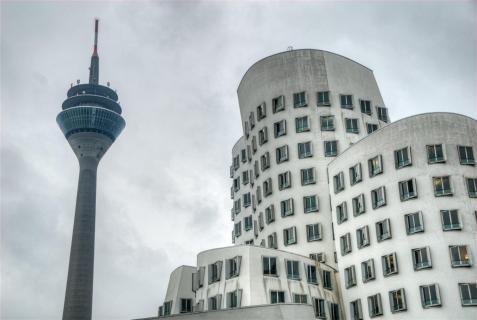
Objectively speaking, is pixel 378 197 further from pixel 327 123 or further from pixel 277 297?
pixel 327 123

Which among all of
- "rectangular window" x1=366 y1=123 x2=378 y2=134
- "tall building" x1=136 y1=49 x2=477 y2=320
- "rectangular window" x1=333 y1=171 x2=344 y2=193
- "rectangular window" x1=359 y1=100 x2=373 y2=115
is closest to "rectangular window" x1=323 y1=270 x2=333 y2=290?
"tall building" x1=136 y1=49 x2=477 y2=320

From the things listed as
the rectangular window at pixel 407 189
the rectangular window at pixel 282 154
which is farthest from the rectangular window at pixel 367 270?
the rectangular window at pixel 282 154

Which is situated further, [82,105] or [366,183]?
[82,105]

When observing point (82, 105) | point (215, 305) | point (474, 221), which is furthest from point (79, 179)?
point (474, 221)

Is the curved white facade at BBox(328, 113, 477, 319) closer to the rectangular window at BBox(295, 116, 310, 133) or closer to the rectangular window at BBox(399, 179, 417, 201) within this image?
the rectangular window at BBox(399, 179, 417, 201)

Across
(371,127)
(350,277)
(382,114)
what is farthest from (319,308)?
(382,114)

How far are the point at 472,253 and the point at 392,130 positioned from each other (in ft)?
43.1

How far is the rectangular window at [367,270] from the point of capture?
5316 cm

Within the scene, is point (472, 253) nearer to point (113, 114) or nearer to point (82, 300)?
point (82, 300)

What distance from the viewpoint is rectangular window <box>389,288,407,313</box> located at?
49.6 meters

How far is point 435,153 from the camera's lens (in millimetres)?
52000

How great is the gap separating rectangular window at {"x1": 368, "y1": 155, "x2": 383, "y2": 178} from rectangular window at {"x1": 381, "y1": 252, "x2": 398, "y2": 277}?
7762mm

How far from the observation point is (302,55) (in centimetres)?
7156

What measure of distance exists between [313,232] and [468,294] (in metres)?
18.5
